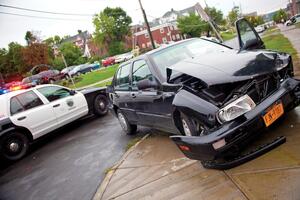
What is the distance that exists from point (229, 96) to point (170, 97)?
1.07m

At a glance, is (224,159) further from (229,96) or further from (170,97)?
(170,97)

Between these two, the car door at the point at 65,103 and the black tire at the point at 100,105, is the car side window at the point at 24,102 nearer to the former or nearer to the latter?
the car door at the point at 65,103

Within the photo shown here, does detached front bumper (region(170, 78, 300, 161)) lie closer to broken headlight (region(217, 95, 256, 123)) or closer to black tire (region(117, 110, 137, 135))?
broken headlight (region(217, 95, 256, 123))

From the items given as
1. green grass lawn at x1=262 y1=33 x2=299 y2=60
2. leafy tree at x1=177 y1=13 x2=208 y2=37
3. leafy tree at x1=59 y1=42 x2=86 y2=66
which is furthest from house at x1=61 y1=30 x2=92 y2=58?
green grass lawn at x1=262 y1=33 x2=299 y2=60

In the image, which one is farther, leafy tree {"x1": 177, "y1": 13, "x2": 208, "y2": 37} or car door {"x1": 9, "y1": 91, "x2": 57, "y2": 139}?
leafy tree {"x1": 177, "y1": 13, "x2": 208, "y2": 37}

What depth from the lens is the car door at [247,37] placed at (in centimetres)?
519

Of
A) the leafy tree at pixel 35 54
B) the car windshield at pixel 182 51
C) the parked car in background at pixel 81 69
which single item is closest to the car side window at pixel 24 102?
the car windshield at pixel 182 51

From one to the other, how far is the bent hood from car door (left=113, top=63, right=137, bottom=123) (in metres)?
1.90

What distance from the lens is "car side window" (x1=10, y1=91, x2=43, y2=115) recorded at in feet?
26.6

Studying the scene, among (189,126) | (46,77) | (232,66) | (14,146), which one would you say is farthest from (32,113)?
(46,77)

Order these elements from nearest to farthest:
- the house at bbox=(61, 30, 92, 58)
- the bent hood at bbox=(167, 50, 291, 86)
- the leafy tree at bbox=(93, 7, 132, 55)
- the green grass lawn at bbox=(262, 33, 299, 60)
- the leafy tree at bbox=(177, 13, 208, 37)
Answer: the bent hood at bbox=(167, 50, 291, 86), the green grass lawn at bbox=(262, 33, 299, 60), the leafy tree at bbox=(177, 13, 208, 37), the leafy tree at bbox=(93, 7, 132, 55), the house at bbox=(61, 30, 92, 58)

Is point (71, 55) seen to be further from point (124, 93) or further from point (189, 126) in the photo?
point (189, 126)

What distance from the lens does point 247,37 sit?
5531 mm

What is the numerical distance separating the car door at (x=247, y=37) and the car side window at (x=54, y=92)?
5350mm
